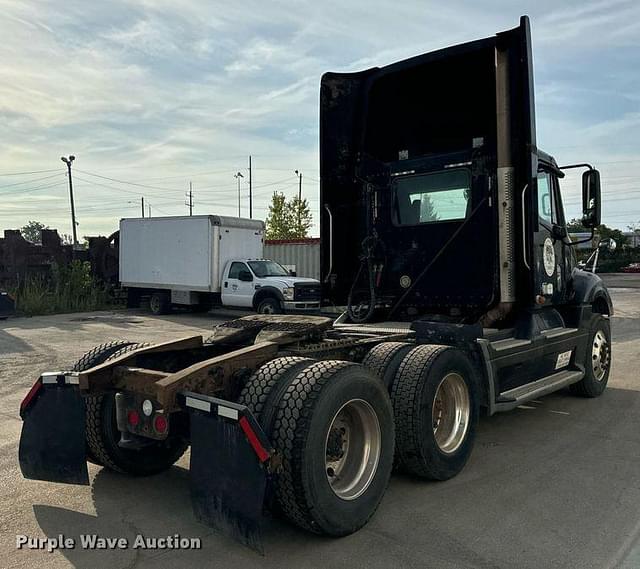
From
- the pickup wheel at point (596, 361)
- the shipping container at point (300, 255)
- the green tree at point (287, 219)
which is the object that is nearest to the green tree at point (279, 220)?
the green tree at point (287, 219)

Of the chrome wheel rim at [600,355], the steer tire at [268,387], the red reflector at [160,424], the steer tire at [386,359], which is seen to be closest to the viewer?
the steer tire at [268,387]

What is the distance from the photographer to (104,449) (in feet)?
14.9

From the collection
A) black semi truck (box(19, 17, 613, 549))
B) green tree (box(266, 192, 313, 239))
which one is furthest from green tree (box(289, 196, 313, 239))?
black semi truck (box(19, 17, 613, 549))

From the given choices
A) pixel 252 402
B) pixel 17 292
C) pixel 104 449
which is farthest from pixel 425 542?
pixel 17 292

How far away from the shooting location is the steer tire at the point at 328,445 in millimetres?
3479

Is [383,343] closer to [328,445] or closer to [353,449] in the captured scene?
[353,449]

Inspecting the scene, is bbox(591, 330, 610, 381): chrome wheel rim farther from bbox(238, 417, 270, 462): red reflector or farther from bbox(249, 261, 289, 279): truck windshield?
bbox(249, 261, 289, 279): truck windshield

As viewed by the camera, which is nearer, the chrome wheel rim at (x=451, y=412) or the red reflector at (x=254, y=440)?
the red reflector at (x=254, y=440)

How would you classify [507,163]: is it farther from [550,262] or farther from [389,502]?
[389,502]

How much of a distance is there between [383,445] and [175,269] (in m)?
16.5

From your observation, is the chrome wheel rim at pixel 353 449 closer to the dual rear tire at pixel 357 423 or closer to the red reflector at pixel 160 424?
the dual rear tire at pixel 357 423

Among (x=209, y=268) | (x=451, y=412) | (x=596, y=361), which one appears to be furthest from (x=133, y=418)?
(x=209, y=268)

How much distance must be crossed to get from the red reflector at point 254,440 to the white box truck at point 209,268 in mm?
13644

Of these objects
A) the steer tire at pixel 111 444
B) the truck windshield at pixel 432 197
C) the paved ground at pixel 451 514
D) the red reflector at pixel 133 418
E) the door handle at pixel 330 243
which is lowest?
the paved ground at pixel 451 514
